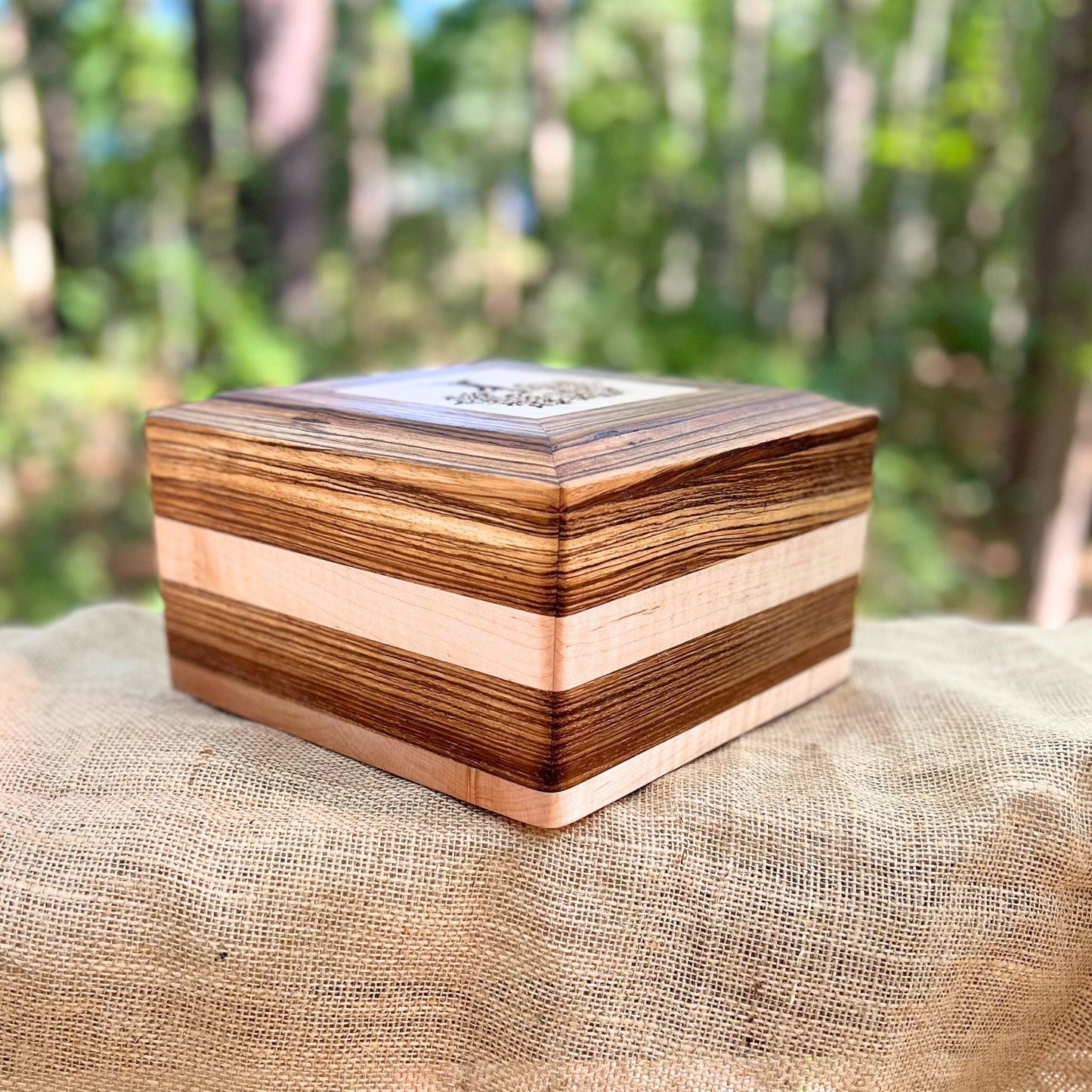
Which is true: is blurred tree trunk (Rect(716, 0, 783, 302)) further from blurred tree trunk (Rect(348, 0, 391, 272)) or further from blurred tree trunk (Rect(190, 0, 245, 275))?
blurred tree trunk (Rect(190, 0, 245, 275))

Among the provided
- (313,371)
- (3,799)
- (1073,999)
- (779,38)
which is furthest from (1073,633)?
(779,38)

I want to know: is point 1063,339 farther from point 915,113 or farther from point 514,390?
point 915,113

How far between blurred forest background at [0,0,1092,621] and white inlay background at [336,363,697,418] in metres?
2.55

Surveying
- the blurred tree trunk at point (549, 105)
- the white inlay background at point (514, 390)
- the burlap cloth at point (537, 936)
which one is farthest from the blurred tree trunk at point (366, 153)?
the burlap cloth at point (537, 936)

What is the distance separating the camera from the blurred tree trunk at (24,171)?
468 centimetres

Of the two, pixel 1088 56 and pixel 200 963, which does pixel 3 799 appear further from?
pixel 1088 56

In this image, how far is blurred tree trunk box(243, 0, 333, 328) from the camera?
3.61 m

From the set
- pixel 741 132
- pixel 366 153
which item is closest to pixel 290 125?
pixel 741 132

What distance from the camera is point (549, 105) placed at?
612 cm

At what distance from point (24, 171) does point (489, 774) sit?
5085 millimetres

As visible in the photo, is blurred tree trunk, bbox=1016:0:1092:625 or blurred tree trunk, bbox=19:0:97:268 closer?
blurred tree trunk, bbox=1016:0:1092:625

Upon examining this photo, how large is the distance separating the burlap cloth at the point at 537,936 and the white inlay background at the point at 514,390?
30 cm

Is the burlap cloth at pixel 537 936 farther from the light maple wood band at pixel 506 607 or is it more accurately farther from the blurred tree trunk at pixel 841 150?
the blurred tree trunk at pixel 841 150

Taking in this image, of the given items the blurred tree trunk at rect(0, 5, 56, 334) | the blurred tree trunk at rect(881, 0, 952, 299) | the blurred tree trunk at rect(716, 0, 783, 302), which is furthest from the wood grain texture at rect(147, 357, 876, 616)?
the blurred tree trunk at rect(881, 0, 952, 299)
